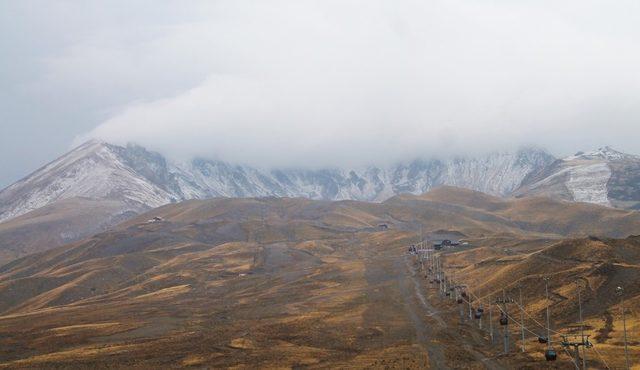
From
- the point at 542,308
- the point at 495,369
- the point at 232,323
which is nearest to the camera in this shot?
the point at 495,369

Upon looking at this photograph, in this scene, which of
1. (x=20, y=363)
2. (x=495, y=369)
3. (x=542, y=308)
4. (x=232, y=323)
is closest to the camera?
(x=495, y=369)

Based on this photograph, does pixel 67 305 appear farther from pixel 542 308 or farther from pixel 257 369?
pixel 542 308

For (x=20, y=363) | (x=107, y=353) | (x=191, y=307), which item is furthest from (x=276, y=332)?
(x=191, y=307)

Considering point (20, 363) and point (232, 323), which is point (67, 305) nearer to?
point (232, 323)

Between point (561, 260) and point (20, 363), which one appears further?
point (561, 260)

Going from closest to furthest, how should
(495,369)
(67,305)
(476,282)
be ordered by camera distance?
(495,369) < (476,282) < (67,305)

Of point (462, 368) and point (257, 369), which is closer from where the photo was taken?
point (462, 368)

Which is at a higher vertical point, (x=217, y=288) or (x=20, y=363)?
(x=20, y=363)

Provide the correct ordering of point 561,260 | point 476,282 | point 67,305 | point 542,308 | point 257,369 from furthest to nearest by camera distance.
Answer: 1. point 67,305
2. point 476,282
3. point 561,260
4. point 542,308
5. point 257,369

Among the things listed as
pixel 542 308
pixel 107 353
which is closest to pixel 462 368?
pixel 542 308
